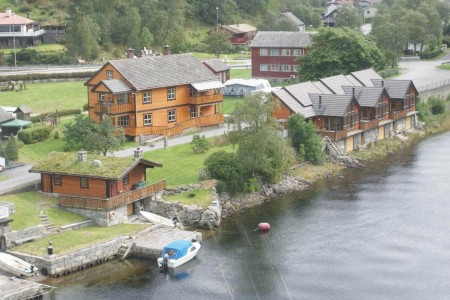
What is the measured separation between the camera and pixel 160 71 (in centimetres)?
8219

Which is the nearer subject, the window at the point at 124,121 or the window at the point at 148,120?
the window at the point at 124,121

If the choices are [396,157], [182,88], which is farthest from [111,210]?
[396,157]

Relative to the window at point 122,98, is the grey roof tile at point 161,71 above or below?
above

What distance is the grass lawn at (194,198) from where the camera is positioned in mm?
60978

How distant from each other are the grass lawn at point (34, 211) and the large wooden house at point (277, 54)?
2442 inches

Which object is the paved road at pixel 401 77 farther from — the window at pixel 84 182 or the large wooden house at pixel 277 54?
the large wooden house at pixel 277 54

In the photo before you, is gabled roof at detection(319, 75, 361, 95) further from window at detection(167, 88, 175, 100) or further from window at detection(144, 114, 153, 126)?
window at detection(144, 114, 153, 126)

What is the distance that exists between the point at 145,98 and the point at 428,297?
40371mm

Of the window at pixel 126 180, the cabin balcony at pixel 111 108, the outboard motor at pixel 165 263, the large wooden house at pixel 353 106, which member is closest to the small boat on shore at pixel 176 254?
Result: the outboard motor at pixel 165 263

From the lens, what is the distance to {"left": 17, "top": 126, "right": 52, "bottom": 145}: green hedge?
75125 mm

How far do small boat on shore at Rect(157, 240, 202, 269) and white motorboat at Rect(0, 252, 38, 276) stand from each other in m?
7.87

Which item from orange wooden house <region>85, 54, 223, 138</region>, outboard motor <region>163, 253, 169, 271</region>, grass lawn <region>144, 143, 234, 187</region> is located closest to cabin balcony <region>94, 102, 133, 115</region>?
orange wooden house <region>85, 54, 223, 138</region>

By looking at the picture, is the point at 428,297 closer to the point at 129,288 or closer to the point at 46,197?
the point at 129,288

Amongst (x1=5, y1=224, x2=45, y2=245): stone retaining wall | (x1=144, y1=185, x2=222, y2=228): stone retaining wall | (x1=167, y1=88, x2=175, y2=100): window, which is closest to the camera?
(x1=5, y1=224, x2=45, y2=245): stone retaining wall
